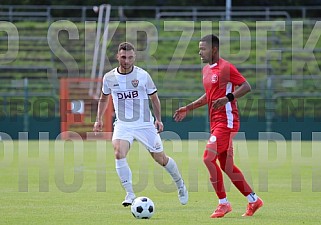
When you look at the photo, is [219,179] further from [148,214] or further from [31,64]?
[31,64]

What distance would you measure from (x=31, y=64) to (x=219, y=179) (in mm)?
26786

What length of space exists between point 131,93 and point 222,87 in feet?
5.86

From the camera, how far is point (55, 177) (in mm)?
17438

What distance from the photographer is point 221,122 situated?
11555mm

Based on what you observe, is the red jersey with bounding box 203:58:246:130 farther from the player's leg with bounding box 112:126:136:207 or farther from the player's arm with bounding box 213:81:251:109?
the player's leg with bounding box 112:126:136:207

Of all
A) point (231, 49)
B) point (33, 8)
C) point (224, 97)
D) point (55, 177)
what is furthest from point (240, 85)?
point (33, 8)

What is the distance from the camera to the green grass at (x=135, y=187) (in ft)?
37.2

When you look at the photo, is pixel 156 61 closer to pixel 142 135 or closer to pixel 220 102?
pixel 142 135

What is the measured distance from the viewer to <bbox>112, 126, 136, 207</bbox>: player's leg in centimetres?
1241

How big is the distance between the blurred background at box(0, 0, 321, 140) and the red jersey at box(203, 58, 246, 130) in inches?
783

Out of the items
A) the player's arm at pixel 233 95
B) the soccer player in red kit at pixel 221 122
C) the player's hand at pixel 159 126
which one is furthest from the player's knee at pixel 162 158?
the player's arm at pixel 233 95

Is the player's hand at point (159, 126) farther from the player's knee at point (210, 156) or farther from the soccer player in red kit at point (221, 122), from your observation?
the player's knee at point (210, 156)

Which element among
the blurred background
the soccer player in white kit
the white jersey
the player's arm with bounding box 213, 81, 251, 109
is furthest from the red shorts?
the blurred background

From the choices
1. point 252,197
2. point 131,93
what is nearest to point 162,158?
point 131,93
